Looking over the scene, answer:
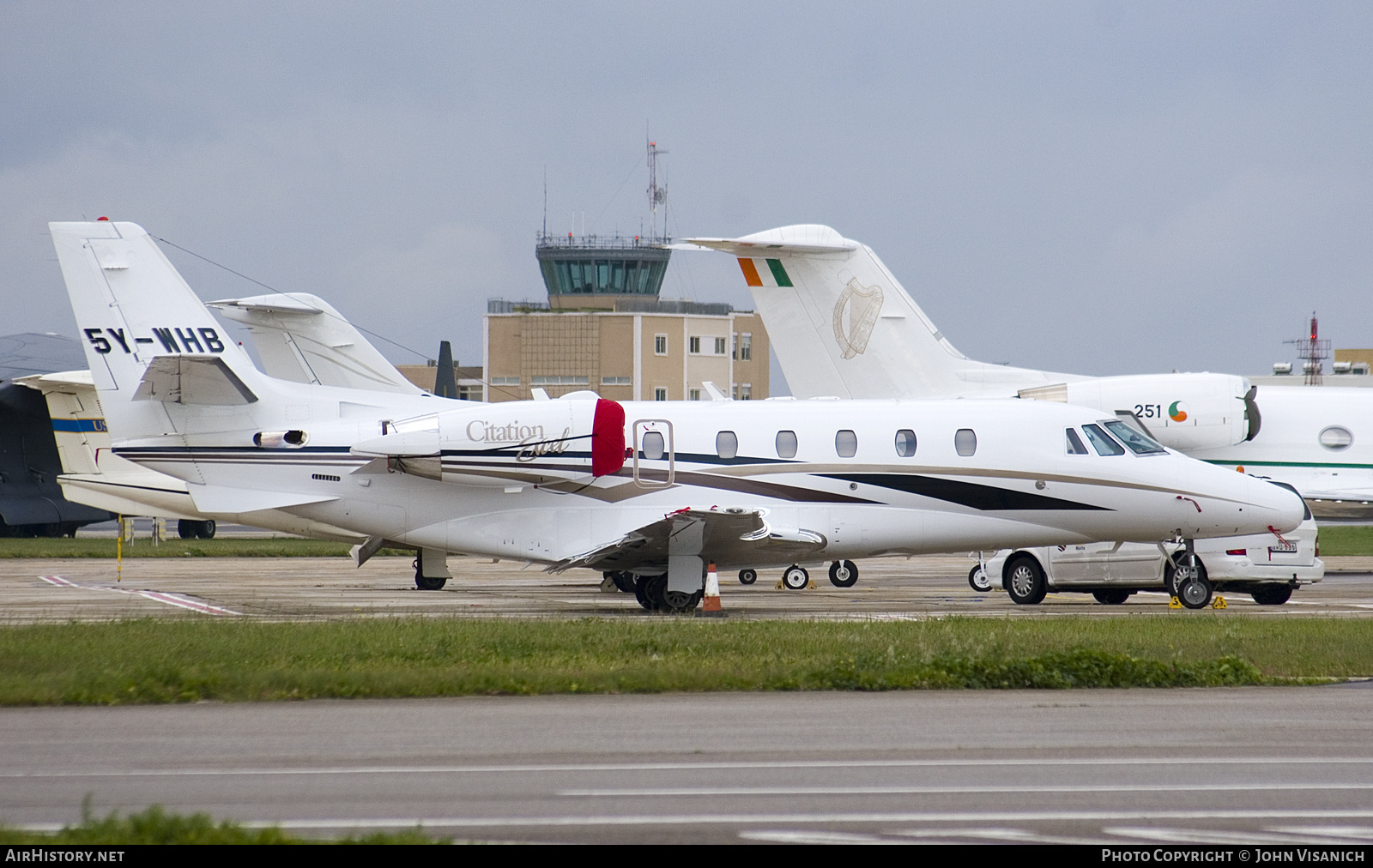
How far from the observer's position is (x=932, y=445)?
65.3 feet

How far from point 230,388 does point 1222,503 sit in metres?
14.5

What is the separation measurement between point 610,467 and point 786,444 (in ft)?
8.52

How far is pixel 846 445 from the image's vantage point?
65.0ft

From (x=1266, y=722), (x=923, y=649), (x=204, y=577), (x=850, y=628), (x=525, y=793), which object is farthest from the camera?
(x=204, y=577)

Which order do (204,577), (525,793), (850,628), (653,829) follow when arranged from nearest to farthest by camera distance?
(653,829) → (525,793) → (850,628) → (204,577)

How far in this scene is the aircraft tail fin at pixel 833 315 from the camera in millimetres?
25688

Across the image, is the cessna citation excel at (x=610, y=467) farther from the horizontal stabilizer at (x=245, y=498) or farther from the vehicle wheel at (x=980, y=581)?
the vehicle wheel at (x=980, y=581)

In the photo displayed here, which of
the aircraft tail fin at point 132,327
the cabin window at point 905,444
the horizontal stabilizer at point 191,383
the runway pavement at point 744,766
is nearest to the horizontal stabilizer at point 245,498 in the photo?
the aircraft tail fin at point 132,327

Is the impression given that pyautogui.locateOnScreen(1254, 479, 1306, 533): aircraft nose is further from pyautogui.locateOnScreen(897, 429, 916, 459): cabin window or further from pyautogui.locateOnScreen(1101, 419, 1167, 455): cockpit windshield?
pyautogui.locateOnScreen(897, 429, 916, 459): cabin window

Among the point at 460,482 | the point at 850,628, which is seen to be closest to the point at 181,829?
the point at 850,628

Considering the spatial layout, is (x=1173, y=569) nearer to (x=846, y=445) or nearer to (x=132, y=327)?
(x=846, y=445)

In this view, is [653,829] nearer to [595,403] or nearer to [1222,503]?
[595,403]

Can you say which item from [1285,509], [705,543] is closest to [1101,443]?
[1285,509]

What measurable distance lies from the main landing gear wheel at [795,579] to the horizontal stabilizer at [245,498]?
981 centimetres
